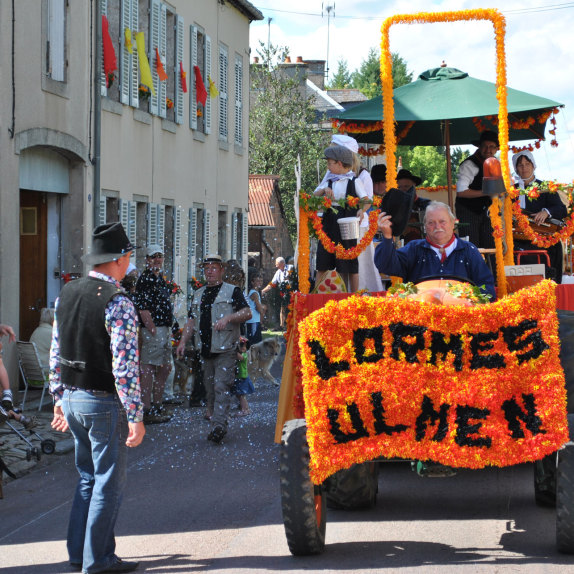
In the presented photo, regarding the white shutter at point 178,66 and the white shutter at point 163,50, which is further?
the white shutter at point 178,66

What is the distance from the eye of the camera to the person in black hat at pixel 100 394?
6664 millimetres

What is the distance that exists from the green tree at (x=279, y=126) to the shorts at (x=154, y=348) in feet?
107

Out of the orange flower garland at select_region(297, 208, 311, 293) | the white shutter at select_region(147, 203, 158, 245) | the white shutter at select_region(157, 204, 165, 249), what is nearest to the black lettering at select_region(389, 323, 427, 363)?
the orange flower garland at select_region(297, 208, 311, 293)

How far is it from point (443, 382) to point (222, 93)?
72.1 feet

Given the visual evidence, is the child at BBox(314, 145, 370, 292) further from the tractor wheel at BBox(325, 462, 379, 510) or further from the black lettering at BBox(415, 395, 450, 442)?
the black lettering at BBox(415, 395, 450, 442)

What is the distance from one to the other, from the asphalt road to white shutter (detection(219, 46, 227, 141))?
17.3 m

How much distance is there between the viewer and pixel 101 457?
22.2ft

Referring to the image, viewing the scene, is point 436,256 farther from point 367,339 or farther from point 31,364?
point 31,364

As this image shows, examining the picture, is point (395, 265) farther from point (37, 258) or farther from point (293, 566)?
point (37, 258)

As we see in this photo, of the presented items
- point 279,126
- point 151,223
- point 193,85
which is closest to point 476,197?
point 151,223

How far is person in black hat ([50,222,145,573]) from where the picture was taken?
21.9 ft

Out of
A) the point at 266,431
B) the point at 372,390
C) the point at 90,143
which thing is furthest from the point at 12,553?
the point at 90,143

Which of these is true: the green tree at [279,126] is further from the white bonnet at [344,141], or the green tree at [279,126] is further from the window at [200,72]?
the white bonnet at [344,141]

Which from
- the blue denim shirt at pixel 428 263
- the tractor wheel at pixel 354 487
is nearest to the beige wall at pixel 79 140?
the tractor wheel at pixel 354 487
